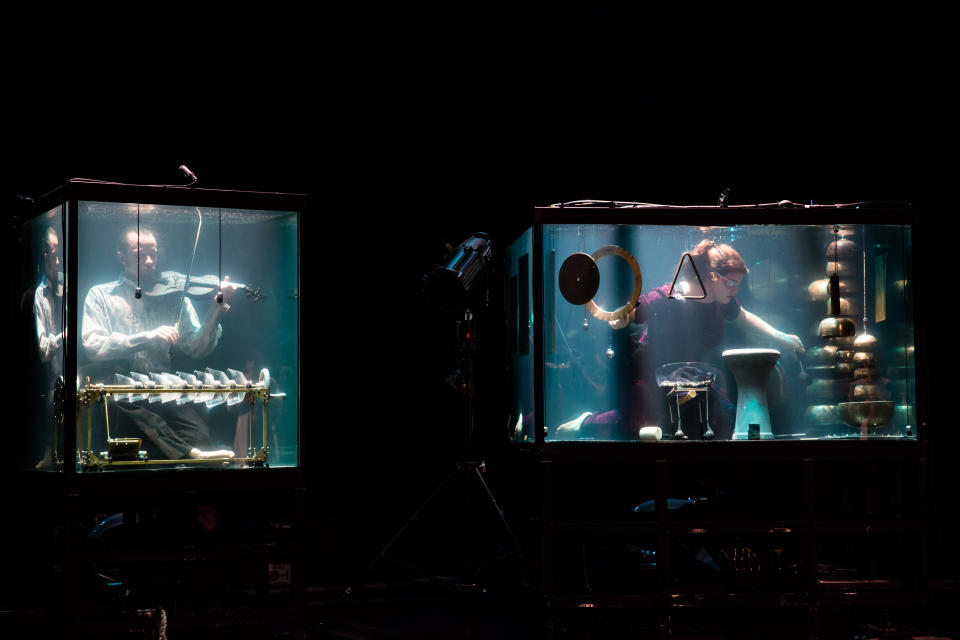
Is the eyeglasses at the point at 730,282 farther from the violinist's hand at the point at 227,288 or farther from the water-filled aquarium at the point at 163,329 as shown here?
the violinist's hand at the point at 227,288

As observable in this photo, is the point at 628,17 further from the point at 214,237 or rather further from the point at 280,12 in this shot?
the point at 214,237

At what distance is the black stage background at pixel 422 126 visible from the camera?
570 centimetres

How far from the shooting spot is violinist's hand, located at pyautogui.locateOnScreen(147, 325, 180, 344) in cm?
472

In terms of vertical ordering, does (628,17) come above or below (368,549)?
above

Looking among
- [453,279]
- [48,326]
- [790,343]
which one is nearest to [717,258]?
[790,343]

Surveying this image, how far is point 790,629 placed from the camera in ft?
16.5

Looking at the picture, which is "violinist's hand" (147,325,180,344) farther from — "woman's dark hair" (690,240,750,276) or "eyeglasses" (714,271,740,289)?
"eyeglasses" (714,271,740,289)

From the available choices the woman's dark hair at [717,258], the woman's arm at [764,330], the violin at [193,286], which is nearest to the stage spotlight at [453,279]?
the violin at [193,286]

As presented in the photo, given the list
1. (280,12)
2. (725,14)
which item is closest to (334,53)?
(280,12)

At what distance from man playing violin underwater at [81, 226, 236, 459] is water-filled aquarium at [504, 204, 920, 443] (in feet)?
5.29

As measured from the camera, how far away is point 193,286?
4.81 meters

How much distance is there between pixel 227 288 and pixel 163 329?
0.35m

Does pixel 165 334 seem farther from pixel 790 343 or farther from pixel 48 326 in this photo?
pixel 790 343

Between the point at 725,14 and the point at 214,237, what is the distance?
360 cm
